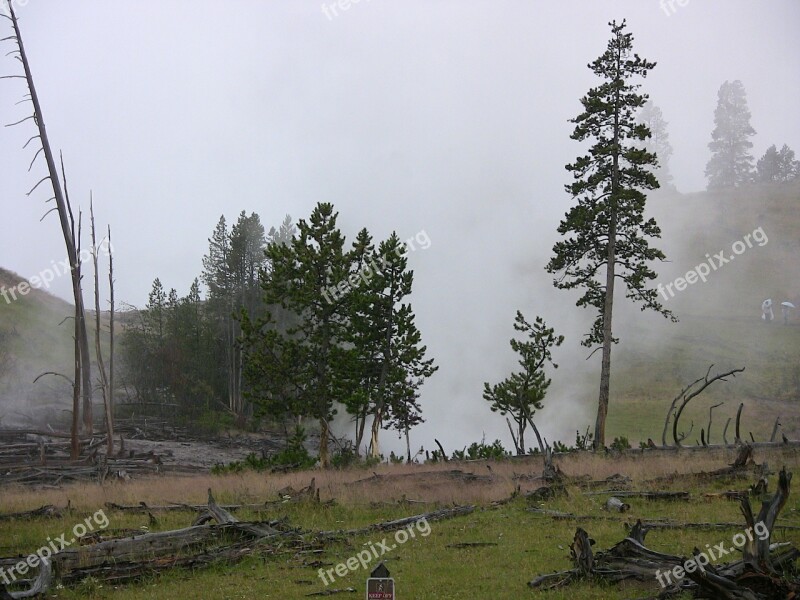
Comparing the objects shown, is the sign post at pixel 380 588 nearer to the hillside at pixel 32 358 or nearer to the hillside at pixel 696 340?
the hillside at pixel 696 340

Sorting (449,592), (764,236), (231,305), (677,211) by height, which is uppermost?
(677,211)

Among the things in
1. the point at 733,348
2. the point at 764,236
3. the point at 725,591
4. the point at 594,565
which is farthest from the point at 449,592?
the point at 764,236

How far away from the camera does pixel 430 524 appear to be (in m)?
14.9

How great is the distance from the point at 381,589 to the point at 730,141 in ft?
446

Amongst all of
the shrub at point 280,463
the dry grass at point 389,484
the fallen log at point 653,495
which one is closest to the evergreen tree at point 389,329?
the shrub at point 280,463

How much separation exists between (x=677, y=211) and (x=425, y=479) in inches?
3753

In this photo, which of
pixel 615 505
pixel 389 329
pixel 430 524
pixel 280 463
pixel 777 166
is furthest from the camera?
pixel 777 166

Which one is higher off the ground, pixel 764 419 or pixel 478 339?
pixel 478 339

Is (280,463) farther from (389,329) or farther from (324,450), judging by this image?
(389,329)

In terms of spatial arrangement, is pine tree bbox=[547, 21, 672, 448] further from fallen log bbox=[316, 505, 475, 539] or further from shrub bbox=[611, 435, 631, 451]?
fallen log bbox=[316, 505, 475, 539]

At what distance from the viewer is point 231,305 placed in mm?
60219

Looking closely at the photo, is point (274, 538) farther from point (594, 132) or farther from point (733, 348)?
point (733, 348)

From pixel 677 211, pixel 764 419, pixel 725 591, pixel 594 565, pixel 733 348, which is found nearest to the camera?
pixel 725 591

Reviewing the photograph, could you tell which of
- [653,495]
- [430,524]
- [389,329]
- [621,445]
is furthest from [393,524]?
[389,329]
